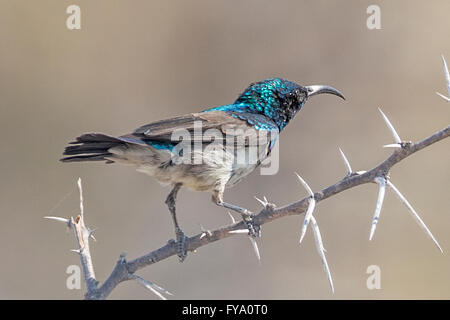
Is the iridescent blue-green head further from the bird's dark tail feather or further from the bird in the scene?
the bird's dark tail feather

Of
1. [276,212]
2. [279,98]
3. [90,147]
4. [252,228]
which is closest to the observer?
[276,212]

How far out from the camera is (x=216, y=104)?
284 inches

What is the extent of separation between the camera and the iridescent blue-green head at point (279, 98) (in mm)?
5031

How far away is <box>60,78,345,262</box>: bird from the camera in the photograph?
3.99m

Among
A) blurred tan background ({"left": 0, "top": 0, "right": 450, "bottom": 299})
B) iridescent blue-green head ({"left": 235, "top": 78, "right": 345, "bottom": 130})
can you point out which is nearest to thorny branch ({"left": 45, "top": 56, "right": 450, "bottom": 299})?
iridescent blue-green head ({"left": 235, "top": 78, "right": 345, "bottom": 130})

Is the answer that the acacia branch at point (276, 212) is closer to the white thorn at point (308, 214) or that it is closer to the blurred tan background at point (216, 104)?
the white thorn at point (308, 214)

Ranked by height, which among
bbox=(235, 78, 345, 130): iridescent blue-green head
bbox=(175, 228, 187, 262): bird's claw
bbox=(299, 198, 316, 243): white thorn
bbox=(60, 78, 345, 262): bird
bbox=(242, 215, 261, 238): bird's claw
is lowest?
bbox=(175, 228, 187, 262): bird's claw

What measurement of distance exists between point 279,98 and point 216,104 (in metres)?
2.24

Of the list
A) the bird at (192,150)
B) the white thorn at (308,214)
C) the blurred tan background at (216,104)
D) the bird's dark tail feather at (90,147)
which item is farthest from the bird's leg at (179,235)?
the blurred tan background at (216,104)

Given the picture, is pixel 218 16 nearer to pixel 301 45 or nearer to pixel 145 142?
pixel 301 45

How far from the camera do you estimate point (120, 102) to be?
7.35 meters

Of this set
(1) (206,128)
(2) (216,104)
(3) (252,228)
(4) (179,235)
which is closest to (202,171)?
(1) (206,128)

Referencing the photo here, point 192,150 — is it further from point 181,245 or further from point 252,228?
point 252,228

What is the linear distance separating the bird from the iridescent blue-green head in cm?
21
